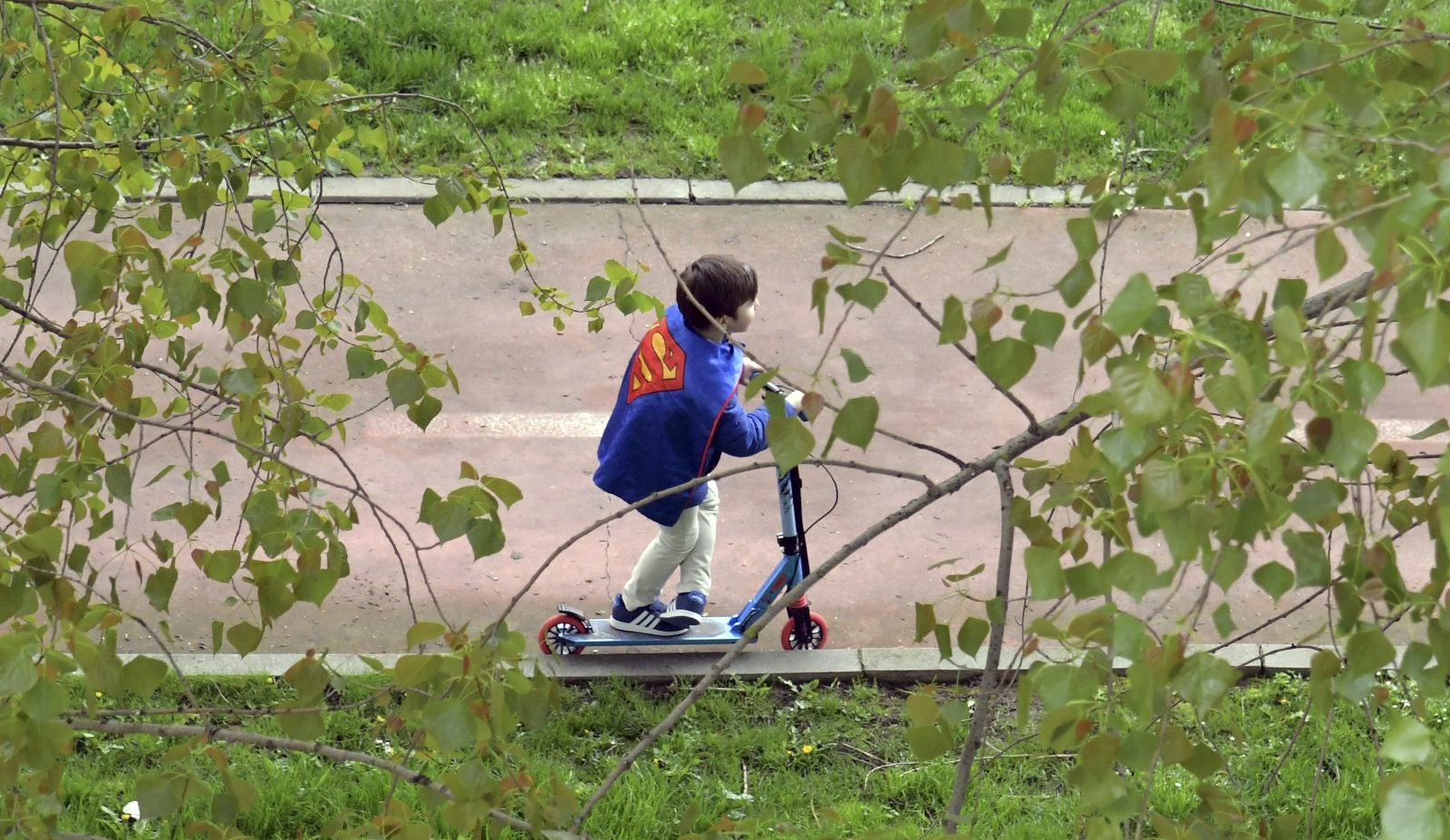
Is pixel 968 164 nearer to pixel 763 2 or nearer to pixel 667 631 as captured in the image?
pixel 667 631

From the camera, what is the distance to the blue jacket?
4.75 metres

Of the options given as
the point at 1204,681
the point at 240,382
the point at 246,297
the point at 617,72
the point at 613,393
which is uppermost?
the point at 617,72

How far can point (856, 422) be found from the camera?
178 centimetres

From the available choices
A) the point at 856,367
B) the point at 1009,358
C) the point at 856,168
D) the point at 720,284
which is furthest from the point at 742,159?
the point at 720,284

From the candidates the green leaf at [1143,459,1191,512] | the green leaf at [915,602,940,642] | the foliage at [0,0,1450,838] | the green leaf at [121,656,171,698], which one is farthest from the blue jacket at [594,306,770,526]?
the green leaf at [1143,459,1191,512]

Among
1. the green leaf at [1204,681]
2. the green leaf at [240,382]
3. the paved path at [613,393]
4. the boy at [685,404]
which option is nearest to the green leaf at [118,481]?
the green leaf at [240,382]

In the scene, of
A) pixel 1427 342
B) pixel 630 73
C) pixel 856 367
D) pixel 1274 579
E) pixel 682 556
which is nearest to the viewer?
pixel 1427 342

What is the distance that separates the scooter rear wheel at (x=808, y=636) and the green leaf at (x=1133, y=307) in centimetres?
420

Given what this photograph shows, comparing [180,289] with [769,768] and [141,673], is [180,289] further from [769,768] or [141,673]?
[769,768]

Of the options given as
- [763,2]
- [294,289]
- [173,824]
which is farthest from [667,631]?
[763,2]

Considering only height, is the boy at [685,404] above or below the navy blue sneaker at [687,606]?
above

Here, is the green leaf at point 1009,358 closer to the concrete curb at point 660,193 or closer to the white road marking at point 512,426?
the white road marking at point 512,426

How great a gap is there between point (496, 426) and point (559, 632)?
5.40 ft

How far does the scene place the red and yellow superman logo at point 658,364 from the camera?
477 centimetres
